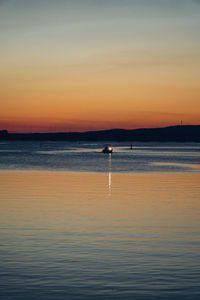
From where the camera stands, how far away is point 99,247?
17.1m

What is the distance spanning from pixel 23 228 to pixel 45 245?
3.56 meters

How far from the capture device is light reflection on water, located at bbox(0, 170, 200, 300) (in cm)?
1244

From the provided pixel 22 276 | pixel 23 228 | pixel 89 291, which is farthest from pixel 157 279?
pixel 23 228

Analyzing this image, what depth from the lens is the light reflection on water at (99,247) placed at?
1244cm

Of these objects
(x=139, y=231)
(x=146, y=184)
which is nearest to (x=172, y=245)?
(x=139, y=231)

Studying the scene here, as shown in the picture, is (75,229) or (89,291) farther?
(75,229)

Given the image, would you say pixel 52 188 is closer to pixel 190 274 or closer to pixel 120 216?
pixel 120 216

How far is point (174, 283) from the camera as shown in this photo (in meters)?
12.9

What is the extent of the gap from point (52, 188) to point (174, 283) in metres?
26.5

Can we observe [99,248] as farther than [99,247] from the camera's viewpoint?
No

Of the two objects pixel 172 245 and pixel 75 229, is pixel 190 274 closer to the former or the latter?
pixel 172 245

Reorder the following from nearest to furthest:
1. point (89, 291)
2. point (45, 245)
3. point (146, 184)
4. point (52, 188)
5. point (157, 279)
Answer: point (89, 291)
point (157, 279)
point (45, 245)
point (52, 188)
point (146, 184)

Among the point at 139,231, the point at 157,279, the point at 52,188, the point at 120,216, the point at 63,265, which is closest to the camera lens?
the point at 157,279

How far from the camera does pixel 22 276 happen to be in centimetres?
1334
